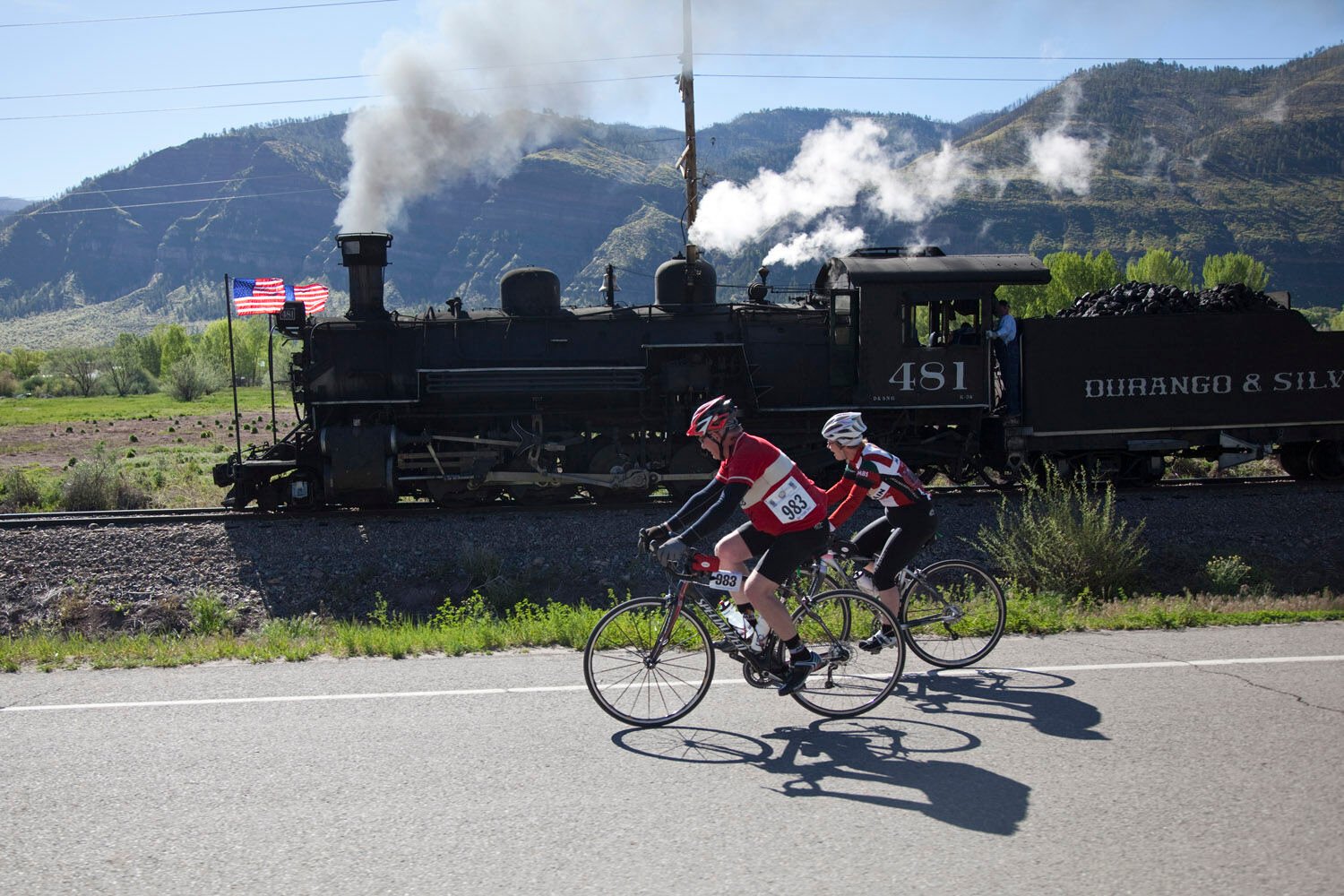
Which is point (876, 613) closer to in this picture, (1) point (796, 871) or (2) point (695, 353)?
(1) point (796, 871)

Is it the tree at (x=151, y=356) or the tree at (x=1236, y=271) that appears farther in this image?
the tree at (x=1236, y=271)

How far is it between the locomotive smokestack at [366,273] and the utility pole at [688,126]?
249 inches

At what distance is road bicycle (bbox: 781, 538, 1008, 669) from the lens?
22.2ft

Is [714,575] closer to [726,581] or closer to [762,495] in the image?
[726,581]

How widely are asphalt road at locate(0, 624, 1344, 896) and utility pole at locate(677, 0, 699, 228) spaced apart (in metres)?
13.4

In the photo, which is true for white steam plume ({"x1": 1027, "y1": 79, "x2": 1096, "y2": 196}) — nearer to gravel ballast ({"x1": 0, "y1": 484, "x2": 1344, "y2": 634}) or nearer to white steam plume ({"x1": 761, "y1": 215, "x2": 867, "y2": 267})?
white steam plume ({"x1": 761, "y1": 215, "x2": 867, "y2": 267})

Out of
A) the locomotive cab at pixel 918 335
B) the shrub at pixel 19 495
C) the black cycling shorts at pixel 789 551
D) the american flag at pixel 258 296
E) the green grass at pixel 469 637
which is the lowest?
the green grass at pixel 469 637

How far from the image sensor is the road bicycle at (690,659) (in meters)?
5.74

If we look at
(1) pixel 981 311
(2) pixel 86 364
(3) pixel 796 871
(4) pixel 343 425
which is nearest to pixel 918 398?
(1) pixel 981 311

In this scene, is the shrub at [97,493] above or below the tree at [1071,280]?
below

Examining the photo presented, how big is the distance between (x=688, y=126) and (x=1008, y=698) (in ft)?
48.4

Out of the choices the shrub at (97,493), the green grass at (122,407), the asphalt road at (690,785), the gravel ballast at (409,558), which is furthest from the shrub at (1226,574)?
the green grass at (122,407)

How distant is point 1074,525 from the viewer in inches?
413

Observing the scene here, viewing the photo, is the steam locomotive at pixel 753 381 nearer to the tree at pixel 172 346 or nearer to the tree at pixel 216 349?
the tree at pixel 216 349
